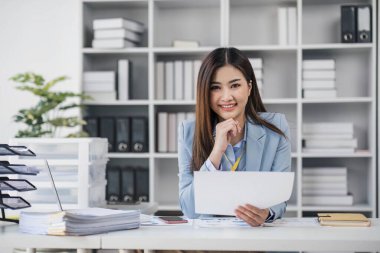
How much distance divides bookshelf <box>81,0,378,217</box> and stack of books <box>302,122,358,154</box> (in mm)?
54

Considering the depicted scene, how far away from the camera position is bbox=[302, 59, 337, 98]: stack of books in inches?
169

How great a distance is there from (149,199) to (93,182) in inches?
58.2

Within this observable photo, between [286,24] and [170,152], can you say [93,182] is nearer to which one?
[170,152]

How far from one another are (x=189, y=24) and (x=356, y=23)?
120 centimetres

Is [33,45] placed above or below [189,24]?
below

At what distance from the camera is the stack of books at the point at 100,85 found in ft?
14.5

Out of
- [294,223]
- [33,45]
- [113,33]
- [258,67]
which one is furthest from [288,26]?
[294,223]

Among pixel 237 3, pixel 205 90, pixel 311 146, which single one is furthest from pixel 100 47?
pixel 205 90

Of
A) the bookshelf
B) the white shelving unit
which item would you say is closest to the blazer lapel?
the white shelving unit

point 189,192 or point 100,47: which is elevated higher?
point 100,47

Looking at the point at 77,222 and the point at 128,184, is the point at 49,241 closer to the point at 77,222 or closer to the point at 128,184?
the point at 77,222

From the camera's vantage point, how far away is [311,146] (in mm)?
4324

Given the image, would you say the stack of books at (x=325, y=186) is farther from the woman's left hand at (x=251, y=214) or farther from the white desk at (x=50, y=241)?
the white desk at (x=50, y=241)

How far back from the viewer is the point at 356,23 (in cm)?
427
